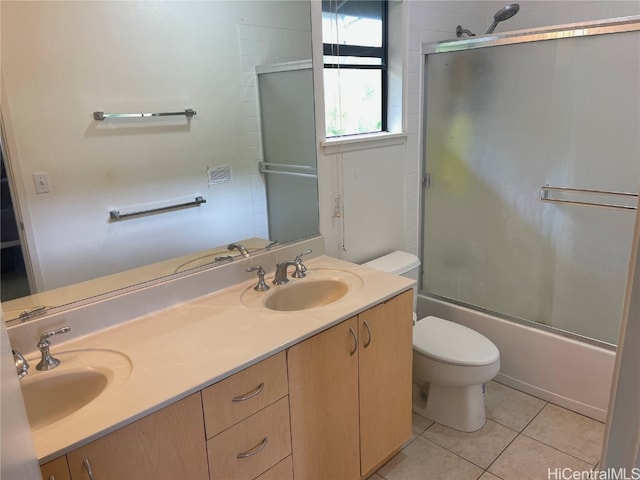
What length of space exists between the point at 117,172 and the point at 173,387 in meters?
0.83

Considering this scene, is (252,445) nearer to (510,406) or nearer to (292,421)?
(292,421)

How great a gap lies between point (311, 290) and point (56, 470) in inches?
45.2

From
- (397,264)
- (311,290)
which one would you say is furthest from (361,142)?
(311,290)

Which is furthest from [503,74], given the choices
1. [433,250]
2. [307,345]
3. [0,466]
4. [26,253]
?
[0,466]

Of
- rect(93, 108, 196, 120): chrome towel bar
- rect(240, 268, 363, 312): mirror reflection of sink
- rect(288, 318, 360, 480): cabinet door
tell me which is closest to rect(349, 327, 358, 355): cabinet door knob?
rect(288, 318, 360, 480): cabinet door

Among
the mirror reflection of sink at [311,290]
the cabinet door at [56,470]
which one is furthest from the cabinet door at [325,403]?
the cabinet door at [56,470]

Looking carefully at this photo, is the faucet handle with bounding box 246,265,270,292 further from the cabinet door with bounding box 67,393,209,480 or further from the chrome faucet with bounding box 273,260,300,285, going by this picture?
the cabinet door with bounding box 67,393,209,480

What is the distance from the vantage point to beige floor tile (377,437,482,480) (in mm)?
1968

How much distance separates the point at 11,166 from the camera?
1.42 metres

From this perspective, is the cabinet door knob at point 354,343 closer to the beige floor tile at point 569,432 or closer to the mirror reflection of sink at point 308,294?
the mirror reflection of sink at point 308,294

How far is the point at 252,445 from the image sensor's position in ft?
4.63

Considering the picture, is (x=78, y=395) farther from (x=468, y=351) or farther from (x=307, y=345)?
(x=468, y=351)

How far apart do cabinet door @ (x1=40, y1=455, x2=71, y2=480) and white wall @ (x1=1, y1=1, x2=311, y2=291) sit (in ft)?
2.28

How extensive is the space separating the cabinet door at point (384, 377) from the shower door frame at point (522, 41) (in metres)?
0.93
